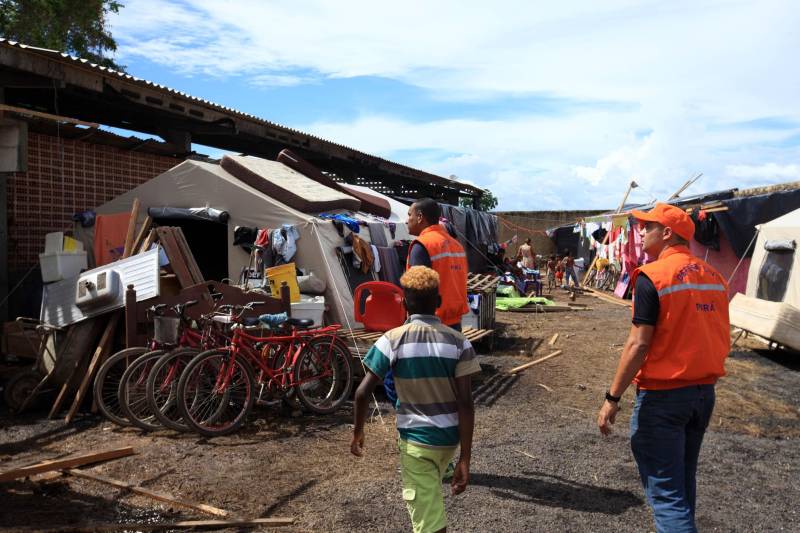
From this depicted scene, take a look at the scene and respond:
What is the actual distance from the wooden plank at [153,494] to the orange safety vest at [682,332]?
2.64 m

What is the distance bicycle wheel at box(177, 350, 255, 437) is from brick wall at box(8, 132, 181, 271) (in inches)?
186

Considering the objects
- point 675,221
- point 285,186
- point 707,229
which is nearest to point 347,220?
point 285,186

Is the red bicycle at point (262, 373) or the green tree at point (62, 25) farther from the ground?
the green tree at point (62, 25)

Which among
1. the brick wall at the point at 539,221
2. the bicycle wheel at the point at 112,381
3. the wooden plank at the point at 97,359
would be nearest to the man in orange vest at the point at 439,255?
the bicycle wheel at the point at 112,381

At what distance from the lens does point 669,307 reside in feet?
9.96

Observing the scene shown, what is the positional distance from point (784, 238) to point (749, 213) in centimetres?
266

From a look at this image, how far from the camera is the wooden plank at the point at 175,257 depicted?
297 inches

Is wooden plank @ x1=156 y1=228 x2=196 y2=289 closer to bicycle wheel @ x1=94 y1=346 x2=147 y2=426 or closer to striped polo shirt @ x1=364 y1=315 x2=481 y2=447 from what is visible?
bicycle wheel @ x1=94 y1=346 x2=147 y2=426

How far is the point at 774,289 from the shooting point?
36.7 feet

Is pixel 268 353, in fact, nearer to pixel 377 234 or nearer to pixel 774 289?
pixel 377 234

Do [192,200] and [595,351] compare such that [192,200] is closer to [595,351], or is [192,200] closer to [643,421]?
Answer: [595,351]

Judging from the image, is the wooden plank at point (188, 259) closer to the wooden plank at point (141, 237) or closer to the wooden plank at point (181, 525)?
the wooden plank at point (141, 237)

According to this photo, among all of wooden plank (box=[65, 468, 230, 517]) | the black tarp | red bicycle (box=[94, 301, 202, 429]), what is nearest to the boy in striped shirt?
wooden plank (box=[65, 468, 230, 517])

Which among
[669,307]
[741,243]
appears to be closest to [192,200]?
[669,307]
